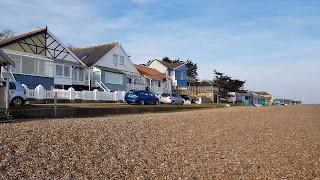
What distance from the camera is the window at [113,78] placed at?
38.7 metres

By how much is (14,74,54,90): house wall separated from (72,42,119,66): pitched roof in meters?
7.58

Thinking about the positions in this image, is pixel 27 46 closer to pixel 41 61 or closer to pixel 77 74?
pixel 41 61

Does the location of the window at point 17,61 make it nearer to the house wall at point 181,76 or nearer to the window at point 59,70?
the window at point 59,70

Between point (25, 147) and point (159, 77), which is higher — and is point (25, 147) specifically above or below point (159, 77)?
below

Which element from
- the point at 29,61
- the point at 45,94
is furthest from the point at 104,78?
the point at 45,94

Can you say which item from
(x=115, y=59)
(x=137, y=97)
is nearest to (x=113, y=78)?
(x=115, y=59)

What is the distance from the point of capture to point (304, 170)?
7.60 meters

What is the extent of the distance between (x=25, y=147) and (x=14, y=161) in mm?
987

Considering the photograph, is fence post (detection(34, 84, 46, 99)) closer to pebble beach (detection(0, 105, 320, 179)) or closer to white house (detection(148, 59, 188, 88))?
pebble beach (detection(0, 105, 320, 179))

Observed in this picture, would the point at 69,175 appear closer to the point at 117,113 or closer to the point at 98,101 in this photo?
the point at 117,113

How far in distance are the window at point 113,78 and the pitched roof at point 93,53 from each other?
98.4 inches

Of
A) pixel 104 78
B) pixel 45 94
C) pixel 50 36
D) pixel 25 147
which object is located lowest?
pixel 25 147

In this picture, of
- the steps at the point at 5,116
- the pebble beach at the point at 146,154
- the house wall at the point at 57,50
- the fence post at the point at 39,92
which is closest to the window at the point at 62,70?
the house wall at the point at 57,50

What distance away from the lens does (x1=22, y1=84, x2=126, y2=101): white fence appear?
23.5 m
